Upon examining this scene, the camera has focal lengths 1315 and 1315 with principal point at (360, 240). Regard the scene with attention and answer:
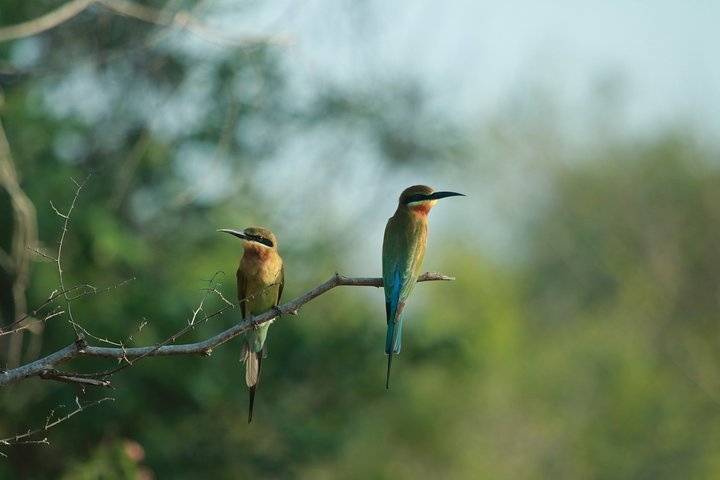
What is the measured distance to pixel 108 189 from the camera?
1312cm

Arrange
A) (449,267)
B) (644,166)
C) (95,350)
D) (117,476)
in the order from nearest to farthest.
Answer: (95,350)
(117,476)
(449,267)
(644,166)

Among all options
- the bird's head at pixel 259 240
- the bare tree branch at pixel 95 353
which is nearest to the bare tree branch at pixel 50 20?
the bird's head at pixel 259 240

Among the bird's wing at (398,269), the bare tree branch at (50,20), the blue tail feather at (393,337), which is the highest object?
the bare tree branch at (50,20)

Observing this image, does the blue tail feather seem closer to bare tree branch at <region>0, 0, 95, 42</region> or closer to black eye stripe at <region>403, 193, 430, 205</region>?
black eye stripe at <region>403, 193, 430, 205</region>

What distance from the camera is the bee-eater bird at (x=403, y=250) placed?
5.84m

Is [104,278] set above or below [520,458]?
above

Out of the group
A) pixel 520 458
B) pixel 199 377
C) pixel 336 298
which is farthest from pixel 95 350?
pixel 520 458

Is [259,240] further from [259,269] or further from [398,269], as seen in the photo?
[398,269]

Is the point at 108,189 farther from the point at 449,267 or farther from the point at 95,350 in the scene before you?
the point at 449,267

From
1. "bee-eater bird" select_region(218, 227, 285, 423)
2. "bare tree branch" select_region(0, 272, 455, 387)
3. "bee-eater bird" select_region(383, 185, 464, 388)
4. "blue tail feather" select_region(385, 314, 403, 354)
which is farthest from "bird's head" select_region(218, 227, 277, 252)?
"bare tree branch" select_region(0, 272, 455, 387)

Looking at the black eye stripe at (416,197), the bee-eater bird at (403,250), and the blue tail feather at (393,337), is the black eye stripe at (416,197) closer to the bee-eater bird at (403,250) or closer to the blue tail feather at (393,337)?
the bee-eater bird at (403,250)

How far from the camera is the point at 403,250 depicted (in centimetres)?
608

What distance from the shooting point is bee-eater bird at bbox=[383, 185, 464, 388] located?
19.2 ft

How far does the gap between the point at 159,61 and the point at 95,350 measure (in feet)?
31.2
